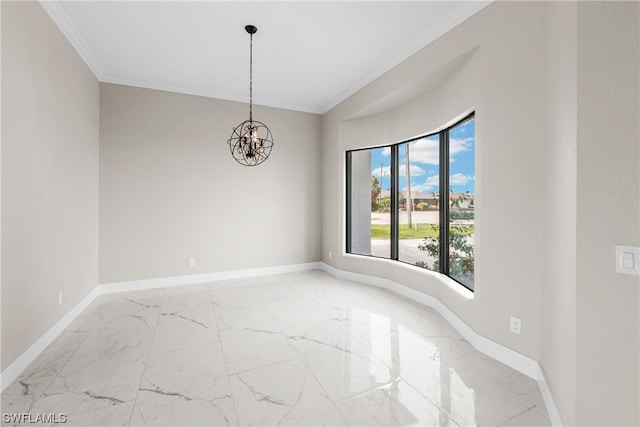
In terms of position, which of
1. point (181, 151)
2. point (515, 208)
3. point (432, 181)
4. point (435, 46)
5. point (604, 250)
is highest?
point (435, 46)

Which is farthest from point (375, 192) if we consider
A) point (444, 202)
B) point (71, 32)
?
point (71, 32)

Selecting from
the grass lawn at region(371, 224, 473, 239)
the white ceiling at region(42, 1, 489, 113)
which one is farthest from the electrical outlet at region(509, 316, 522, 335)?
the white ceiling at region(42, 1, 489, 113)

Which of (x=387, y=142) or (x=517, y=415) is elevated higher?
(x=387, y=142)

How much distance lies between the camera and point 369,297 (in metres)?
3.86

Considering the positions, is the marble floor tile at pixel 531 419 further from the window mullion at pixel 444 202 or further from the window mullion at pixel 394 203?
the window mullion at pixel 394 203

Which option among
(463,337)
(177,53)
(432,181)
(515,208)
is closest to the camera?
(515,208)

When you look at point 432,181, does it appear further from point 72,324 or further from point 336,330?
point 72,324

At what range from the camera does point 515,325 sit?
7.26 feet

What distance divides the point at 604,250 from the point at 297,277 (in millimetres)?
4051

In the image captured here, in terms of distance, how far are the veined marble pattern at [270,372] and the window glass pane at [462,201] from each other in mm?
628

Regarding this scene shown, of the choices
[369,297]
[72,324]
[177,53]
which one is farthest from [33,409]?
[177,53]

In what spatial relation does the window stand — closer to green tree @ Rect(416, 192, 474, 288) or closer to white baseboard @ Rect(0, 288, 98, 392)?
green tree @ Rect(416, 192, 474, 288)

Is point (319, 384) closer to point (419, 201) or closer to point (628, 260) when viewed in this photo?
point (628, 260)

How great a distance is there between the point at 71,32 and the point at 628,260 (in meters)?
4.67
